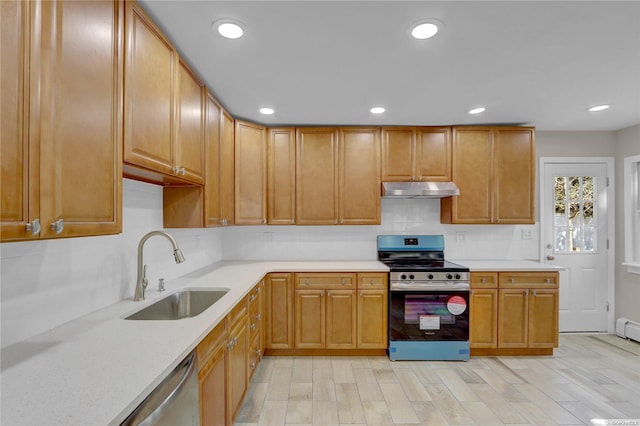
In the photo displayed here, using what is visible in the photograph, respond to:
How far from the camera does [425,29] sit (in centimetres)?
168

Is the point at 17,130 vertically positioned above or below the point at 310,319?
above

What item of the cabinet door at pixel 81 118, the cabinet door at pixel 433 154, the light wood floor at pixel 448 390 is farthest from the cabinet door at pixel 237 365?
the cabinet door at pixel 433 154

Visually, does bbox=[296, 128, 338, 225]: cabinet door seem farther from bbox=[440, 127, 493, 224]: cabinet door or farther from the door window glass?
the door window glass

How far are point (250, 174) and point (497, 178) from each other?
106 inches

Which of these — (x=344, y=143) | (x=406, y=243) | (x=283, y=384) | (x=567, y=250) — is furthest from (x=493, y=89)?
(x=283, y=384)

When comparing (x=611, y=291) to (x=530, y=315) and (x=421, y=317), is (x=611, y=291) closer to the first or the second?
(x=530, y=315)

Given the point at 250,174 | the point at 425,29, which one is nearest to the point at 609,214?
the point at 425,29

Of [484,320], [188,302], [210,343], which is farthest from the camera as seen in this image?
[484,320]

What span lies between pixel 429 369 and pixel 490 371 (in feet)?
1.80

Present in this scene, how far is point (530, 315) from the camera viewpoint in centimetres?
309

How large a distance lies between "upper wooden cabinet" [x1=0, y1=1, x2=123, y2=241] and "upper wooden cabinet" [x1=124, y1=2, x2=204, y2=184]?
8 centimetres

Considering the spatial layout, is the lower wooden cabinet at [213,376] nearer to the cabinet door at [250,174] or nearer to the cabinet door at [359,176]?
the cabinet door at [250,174]

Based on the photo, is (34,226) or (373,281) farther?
(373,281)

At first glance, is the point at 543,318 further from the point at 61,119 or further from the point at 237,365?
the point at 61,119
